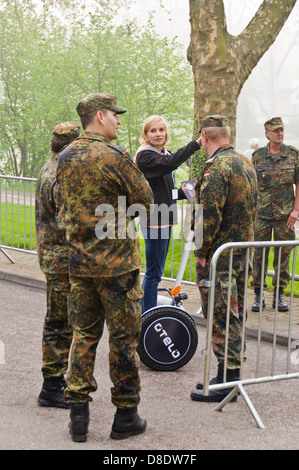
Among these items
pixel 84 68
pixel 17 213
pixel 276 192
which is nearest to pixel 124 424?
pixel 276 192

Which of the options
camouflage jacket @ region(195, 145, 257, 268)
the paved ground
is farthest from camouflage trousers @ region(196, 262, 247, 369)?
the paved ground

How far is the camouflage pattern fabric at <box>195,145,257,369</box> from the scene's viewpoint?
4.59 meters

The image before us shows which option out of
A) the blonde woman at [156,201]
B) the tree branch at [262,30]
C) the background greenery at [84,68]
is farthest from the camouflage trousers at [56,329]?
the background greenery at [84,68]

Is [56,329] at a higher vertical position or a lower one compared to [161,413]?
higher

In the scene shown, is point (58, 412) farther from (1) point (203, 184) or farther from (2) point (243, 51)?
(2) point (243, 51)

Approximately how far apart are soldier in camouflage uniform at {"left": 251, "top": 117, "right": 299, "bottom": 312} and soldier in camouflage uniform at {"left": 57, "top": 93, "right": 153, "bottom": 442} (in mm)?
3405

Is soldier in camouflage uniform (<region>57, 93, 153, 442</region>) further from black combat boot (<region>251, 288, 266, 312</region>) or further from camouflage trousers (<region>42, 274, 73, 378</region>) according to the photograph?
black combat boot (<region>251, 288, 266, 312</region>)

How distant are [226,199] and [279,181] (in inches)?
109

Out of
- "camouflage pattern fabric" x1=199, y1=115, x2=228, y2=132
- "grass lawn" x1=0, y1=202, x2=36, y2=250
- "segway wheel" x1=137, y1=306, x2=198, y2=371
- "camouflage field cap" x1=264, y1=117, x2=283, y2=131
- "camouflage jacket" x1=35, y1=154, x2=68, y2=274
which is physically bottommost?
"segway wheel" x1=137, y1=306, x2=198, y2=371

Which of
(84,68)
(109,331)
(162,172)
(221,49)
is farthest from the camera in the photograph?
(84,68)

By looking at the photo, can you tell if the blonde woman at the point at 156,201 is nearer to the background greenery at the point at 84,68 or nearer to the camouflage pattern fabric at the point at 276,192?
Result: the camouflage pattern fabric at the point at 276,192

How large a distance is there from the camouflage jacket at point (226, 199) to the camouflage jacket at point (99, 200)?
0.81 m

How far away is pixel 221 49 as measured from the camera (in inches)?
354

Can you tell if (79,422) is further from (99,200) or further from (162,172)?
(162,172)
